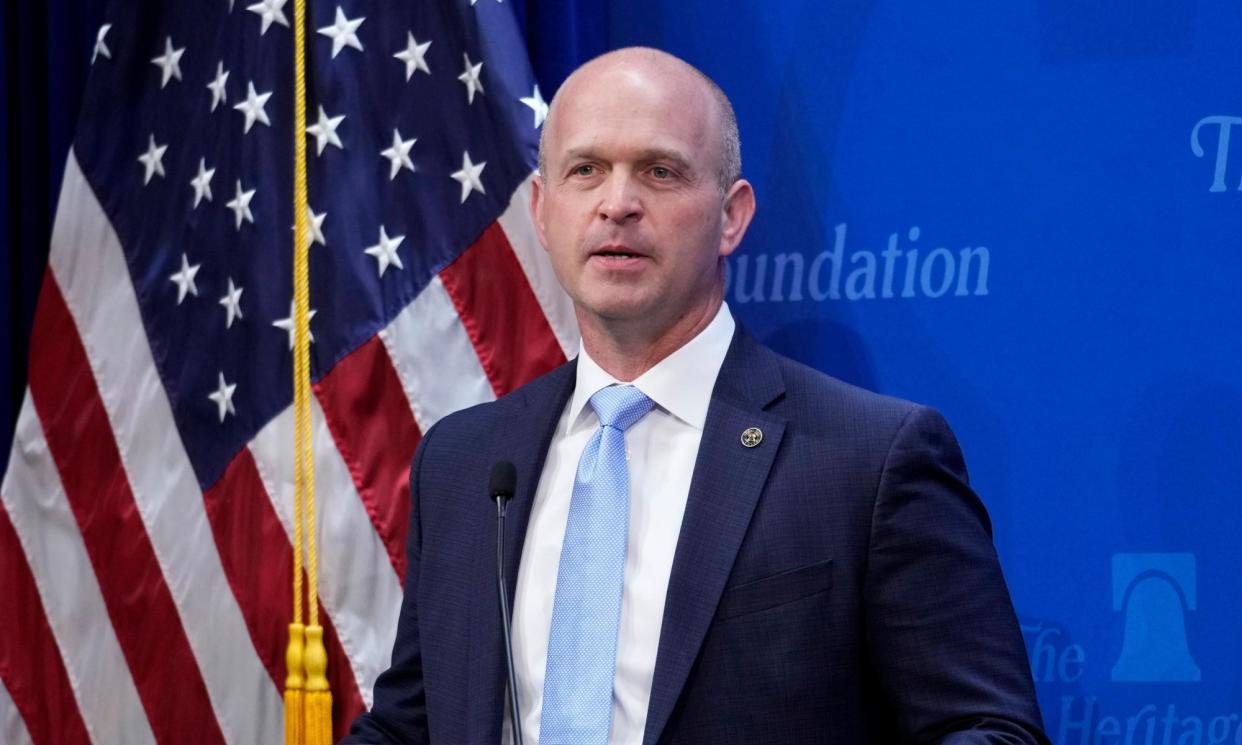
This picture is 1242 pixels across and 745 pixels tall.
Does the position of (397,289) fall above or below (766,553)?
above

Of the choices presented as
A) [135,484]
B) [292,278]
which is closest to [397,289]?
[292,278]

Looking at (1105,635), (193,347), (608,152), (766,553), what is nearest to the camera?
(766,553)

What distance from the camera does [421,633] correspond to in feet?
6.58

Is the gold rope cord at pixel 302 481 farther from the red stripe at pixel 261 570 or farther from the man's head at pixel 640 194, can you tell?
the man's head at pixel 640 194

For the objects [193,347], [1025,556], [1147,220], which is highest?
[1147,220]

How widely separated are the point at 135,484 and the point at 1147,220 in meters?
1.88

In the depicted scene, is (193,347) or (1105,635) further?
(193,347)

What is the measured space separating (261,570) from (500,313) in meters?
0.64

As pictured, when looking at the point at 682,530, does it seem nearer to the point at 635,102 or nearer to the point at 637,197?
the point at 637,197

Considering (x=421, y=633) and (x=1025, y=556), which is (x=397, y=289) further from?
(x=1025, y=556)

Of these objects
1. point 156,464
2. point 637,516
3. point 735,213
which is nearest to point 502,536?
point 637,516

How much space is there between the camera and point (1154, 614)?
2285 millimetres

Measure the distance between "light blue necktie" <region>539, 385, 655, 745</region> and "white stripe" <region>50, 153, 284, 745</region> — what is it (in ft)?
3.30

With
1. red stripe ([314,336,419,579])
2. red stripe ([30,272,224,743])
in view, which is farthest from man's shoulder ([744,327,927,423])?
red stripe ([30,272,224,743])
